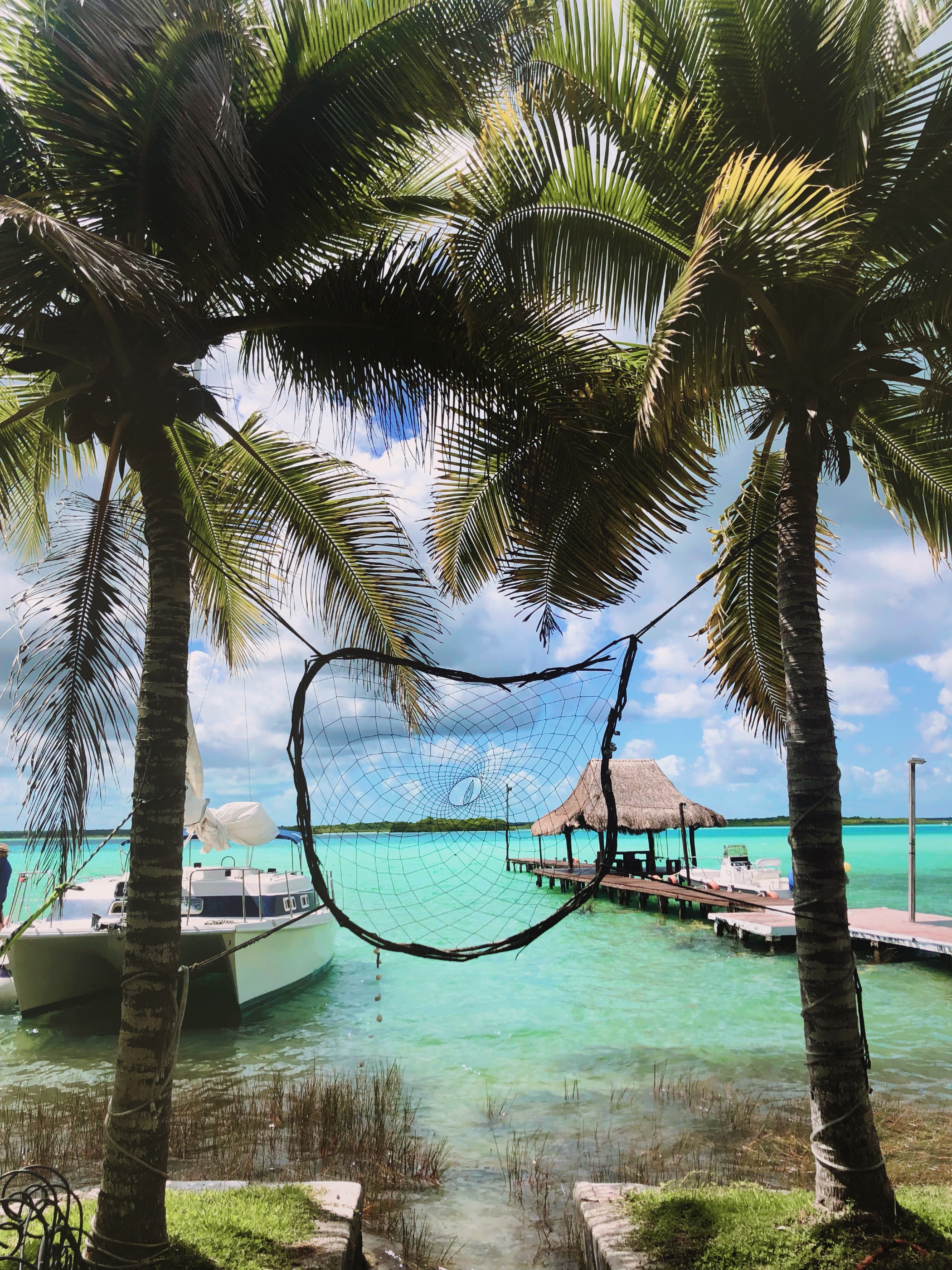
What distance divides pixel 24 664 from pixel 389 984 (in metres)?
18.3

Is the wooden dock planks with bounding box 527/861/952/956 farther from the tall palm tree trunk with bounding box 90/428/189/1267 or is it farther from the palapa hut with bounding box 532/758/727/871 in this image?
the tall palm tree trunk with bounding box 90/428/189/1267

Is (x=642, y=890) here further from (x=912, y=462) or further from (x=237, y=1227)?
(x=237, y=1227)

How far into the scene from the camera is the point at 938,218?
4957mm

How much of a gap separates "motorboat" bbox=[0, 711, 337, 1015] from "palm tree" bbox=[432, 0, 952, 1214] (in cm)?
970

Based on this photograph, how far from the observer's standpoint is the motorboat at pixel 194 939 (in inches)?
582

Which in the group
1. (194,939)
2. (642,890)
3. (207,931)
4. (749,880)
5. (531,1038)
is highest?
(207,931)

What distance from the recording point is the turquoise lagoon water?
32.7ft

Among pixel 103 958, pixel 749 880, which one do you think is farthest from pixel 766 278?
pixel 749 880

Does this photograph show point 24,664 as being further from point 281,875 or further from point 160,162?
point 281,875

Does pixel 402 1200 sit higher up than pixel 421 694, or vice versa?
pixel 421 694

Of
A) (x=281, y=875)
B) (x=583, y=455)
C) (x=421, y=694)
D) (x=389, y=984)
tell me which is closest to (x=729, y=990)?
(x=389, y=984)

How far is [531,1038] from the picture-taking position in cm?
1598

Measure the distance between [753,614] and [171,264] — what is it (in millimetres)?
5301

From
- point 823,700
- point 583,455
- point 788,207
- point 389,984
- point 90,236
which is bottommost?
point 389,984
